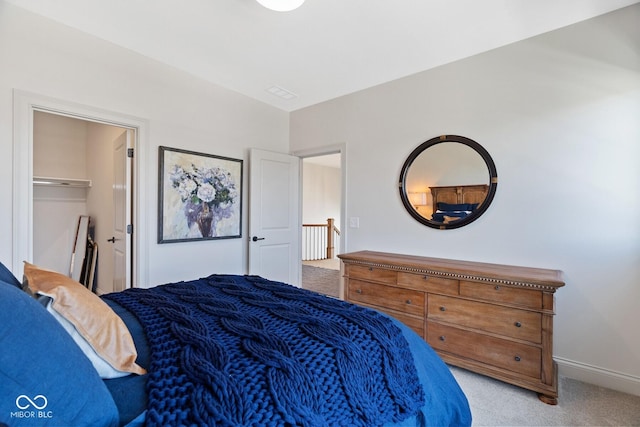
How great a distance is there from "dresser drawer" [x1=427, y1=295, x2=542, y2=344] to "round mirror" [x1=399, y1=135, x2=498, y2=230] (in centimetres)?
79

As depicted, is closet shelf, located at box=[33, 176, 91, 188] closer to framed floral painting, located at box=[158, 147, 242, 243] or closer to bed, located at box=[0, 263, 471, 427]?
framed floral painting, located at box=[158, 147, 242, 243]

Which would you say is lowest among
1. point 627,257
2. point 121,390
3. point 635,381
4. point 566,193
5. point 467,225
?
point 635,381

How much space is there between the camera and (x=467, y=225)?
109 inches

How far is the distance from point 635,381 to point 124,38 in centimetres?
467

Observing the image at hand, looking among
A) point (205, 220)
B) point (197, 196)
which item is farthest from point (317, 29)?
point (205, 220)

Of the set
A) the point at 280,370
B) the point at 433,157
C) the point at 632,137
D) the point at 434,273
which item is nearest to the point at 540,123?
the point at 632,137

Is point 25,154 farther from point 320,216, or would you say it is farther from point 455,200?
point 320,216

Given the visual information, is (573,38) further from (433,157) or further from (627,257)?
(627,257)

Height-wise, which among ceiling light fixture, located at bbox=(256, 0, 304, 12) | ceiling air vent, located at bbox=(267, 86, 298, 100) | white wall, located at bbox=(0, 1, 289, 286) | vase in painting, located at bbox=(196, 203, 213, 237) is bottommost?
vase in painting, located at bbox=(196, 203, 213, 237)

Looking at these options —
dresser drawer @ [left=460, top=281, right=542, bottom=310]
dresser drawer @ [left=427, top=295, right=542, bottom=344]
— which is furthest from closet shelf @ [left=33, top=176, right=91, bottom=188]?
dresser drawer @ [left=460, top=281, right=542, bottom=310]

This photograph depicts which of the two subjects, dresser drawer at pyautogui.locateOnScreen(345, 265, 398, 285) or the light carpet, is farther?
dresser drawer at pyautogui.locateOnScreen(345, 265, 398, 285)

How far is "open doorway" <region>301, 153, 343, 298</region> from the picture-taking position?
657 centimetres

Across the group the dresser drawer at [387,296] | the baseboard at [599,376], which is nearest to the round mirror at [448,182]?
the dresser drawer at [387,296]

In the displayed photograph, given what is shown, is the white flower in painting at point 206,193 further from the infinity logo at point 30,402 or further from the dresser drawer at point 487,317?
the infinity logo at point 30,402
